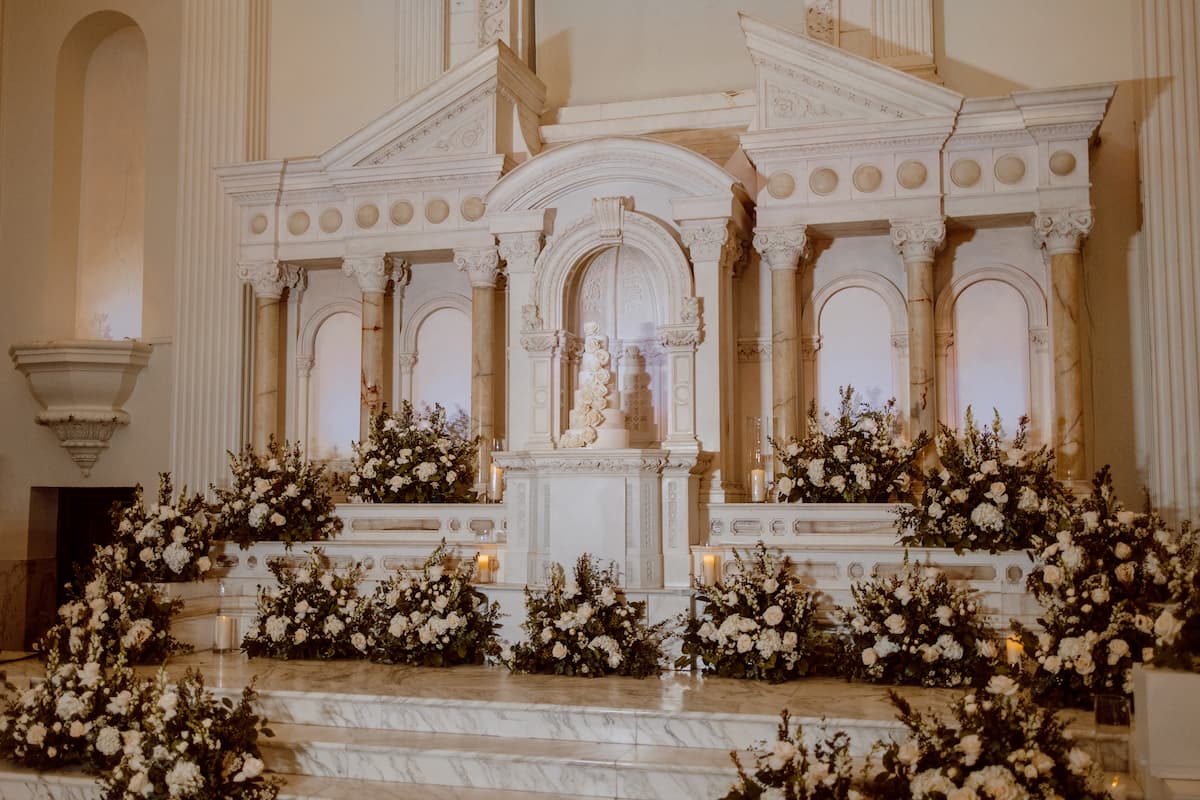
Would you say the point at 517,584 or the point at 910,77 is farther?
the point at 910,77

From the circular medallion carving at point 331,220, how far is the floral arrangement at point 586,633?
611 cm

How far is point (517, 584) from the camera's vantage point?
34.2 ft

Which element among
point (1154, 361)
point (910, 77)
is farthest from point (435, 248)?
point (1154, 361)

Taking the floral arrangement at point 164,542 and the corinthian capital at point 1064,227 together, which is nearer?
the floral arrangement at point 164,542

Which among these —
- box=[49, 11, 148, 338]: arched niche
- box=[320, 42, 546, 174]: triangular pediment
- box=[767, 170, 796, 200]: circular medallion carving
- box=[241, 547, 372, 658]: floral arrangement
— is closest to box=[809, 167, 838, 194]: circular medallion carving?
box=[767, 170, 796, 200]: circular medallion carving

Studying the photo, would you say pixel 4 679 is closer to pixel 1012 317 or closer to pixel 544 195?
pixel 544 195

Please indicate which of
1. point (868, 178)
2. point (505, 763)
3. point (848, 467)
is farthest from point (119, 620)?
point (868, 178)

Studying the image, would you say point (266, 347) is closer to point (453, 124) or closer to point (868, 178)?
point (453, 124)

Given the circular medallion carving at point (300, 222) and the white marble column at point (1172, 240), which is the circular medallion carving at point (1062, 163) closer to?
the white marble column at point (1172, 240)

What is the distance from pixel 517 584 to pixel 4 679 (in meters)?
4.22

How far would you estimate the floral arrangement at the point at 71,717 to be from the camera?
753cm

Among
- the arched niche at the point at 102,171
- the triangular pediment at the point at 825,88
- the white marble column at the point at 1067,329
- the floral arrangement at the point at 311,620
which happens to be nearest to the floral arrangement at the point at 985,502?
the white marble column at the point at 1067,329

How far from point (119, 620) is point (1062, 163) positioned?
32.6ft

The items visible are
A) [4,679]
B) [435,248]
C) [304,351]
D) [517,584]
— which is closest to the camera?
[4,679]
